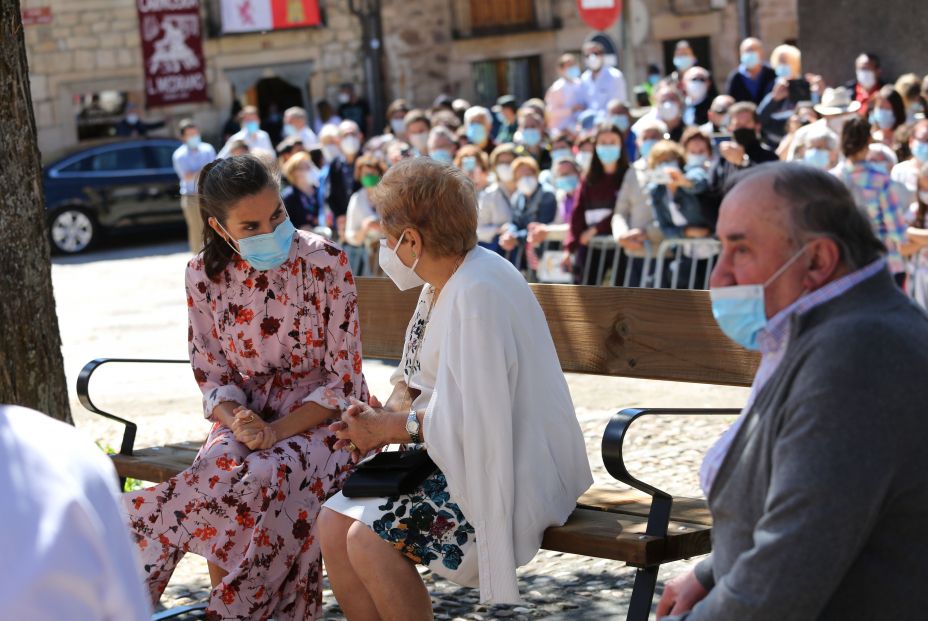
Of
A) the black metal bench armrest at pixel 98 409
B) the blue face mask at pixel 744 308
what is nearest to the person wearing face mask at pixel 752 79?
the black metal bench armrest at pixel 98 409

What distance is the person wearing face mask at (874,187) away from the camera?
8.61m

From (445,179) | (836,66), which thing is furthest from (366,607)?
(836,66)

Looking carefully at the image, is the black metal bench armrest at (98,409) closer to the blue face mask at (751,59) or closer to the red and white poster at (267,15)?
the blue face mask at (751,59)

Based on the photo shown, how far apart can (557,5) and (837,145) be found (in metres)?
21.4

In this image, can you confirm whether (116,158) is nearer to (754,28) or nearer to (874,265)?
(754,28)

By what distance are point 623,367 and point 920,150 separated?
6.06 metres

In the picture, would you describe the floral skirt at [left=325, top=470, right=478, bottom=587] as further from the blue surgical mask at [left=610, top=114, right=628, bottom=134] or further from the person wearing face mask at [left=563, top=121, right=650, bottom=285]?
the blue surgical mask at [left=610, top=114, right=628, bottom=134]

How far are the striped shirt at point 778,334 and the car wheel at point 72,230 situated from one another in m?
20.3

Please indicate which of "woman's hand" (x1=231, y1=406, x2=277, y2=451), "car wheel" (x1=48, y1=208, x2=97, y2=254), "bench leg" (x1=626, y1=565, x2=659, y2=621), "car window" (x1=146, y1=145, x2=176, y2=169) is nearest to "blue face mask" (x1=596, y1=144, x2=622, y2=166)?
"woman's hand" (x1=231, y1=406, x2=277, y2=451)

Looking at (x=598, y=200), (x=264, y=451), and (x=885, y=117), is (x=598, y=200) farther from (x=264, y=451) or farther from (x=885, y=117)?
(x=264, y=451)

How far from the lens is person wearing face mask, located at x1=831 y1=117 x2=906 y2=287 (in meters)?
8.61

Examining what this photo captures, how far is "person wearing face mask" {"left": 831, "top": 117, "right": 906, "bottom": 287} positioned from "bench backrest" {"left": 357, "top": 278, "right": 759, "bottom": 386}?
4095mm

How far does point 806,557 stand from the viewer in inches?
96.4

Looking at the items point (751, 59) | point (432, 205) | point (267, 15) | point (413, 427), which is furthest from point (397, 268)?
point (267, 15)
